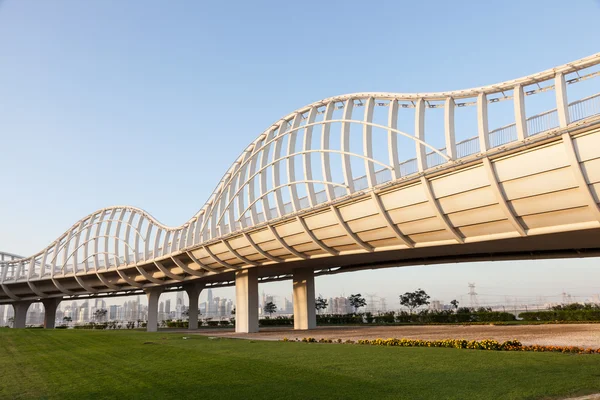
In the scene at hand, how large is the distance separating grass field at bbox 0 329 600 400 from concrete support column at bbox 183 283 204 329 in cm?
5136

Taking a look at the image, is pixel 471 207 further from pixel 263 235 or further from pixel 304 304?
pixel 304 304

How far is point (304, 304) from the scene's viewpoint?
48.4m


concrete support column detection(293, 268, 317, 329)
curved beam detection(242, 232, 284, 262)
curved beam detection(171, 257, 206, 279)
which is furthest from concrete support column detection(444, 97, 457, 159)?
curved beam detection(171, 257, 206, 279)

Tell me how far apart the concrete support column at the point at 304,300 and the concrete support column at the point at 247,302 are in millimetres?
4700

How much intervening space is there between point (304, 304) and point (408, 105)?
27496 mm

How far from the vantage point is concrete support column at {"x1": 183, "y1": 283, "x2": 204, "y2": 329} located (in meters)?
69.8

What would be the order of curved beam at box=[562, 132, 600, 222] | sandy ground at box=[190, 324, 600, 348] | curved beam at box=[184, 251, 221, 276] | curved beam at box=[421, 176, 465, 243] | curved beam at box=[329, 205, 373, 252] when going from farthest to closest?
curved beam at box=[184, 251, 221, 276] → curved beam at box=[329, 205, 373, 252] → curved beam at box=[421, 176, 465, 243] → sandy ground at box=[190, 324, 600, 348] → curved beam at box=[562, 132, 600, 222]

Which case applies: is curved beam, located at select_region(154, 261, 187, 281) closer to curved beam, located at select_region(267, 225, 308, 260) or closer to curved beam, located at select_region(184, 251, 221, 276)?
curved beam, located at select_region(184, 251, 221, 276)

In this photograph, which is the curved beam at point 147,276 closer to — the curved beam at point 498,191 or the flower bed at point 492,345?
the flower bed at point 492,345

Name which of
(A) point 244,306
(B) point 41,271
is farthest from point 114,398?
(B) point 41,271

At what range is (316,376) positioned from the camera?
43.5 feet

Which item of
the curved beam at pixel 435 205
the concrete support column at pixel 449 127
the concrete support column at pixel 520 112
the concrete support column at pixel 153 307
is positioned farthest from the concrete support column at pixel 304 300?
the concrete support column at pixel 520 112

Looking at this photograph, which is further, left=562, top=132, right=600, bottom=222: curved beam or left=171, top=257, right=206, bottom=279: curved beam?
left=171, top=257, right=206, bottom=279: curved beam

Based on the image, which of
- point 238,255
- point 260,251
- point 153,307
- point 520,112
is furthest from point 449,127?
point 153,307
